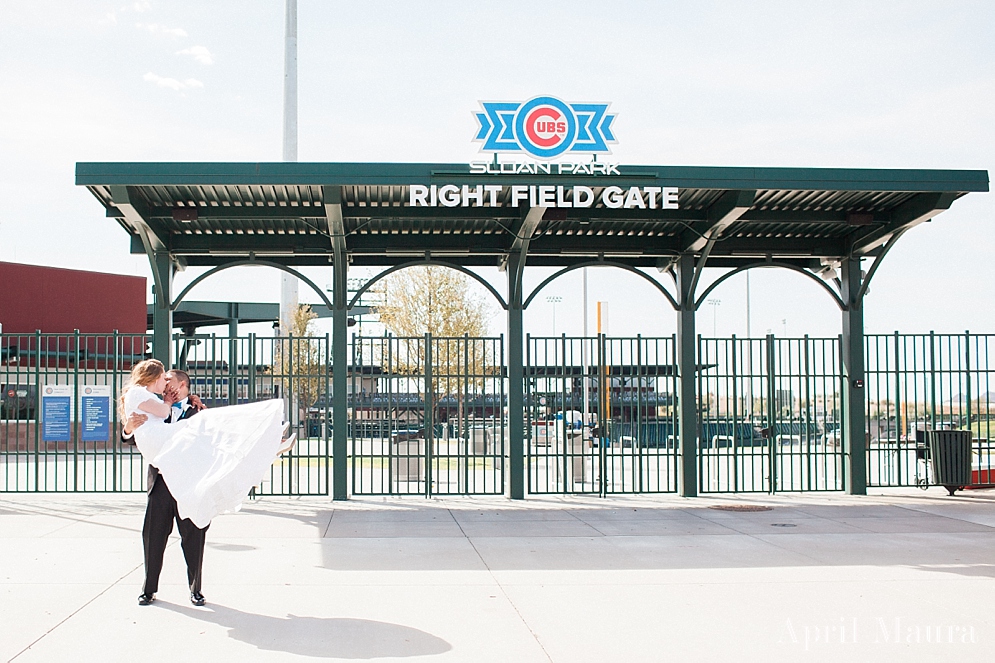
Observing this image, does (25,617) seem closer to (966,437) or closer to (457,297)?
(966,437)

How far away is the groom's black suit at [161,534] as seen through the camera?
695 cm

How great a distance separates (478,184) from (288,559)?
17.3 feet

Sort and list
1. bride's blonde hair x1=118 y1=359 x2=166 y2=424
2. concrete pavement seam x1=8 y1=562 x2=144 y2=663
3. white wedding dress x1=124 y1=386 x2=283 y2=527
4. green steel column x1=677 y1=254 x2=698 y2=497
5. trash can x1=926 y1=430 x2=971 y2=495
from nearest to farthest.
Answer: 1. concrete pavement seam x1=8 y1=562 x2=144 y2=663
2. white wedding dress x1=124 y1=386 x2=283 y2=527
3. bride's blonde hair x1=118 y1=359 x2=166 y2=424
4. green steel column x1=677 y1=254 x2=698 y2=497
5. trash can x1=926 y1=430 x2=971 y2=495

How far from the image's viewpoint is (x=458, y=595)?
7488mm

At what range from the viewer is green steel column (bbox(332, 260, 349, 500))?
1351cm

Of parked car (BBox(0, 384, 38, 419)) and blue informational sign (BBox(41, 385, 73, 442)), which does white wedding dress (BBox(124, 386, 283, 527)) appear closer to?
parked car (BBox(0, 384, 38, 419))

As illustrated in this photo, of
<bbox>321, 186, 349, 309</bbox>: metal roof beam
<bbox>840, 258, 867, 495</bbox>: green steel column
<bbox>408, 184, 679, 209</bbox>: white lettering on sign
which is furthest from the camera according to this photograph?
<bbox>840, 258, 867, 495</bbox>: green steel column

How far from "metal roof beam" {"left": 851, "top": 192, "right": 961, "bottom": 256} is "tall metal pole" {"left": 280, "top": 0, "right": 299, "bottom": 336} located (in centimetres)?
1837

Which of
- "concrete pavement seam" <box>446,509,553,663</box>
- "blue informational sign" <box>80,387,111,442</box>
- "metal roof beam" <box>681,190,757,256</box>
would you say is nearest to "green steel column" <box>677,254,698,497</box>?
"metal roof beam" <box>681,190,757,256</box>

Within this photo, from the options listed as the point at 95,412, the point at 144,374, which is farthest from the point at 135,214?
the point at 144,374

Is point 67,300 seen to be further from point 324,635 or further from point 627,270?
point 324,635

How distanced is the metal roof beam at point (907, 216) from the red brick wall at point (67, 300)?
78.0 ft

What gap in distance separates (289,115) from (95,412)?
1809cm

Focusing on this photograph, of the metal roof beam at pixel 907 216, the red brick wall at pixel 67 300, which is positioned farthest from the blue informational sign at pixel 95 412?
the red brick wall at pixel 67 300
